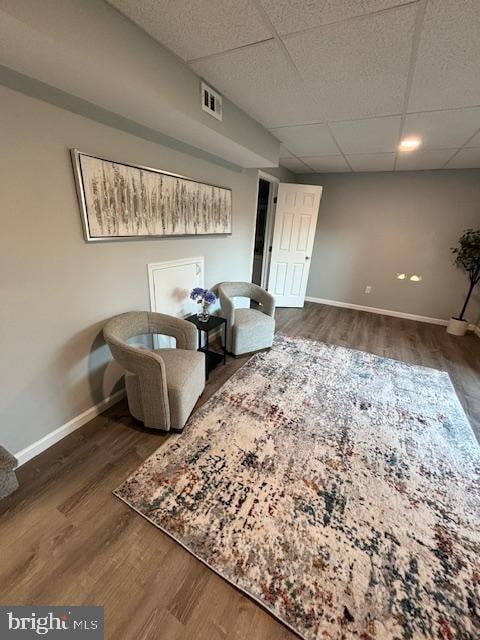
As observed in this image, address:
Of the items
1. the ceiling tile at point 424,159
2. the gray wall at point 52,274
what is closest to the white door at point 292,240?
the ceiling tile at point 424,159

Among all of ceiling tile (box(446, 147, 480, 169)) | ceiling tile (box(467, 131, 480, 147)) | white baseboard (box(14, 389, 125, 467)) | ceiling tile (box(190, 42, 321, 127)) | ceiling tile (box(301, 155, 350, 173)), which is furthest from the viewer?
ceiling tile (box(301, 155, 350, 173))

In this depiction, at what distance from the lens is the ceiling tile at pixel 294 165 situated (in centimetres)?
393

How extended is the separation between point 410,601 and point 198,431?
4.49 ft

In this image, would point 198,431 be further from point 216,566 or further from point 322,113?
point 322,113

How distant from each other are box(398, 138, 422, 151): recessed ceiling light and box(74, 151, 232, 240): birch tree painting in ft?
6.88

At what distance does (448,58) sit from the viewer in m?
1.43

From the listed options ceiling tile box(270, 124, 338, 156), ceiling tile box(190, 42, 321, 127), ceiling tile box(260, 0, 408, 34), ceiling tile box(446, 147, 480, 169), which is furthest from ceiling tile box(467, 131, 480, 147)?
ceiling tile box(260, 0, 408, 34)

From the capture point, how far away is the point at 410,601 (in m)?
1.10

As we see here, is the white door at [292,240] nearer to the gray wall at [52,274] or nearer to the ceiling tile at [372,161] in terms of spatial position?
the ceiling tile at [372,161]

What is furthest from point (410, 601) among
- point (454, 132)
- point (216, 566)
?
point (454, 132)

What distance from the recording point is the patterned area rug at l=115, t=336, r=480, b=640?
3.57 feet

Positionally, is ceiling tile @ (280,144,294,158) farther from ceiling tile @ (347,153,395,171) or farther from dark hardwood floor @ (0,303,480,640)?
dark hardwood floor @ (0,303,480,640)

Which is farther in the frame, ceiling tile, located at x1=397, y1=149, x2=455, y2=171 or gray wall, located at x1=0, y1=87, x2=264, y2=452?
ceiling tile, located at x1=397, y1=149, x2=455, y2=171

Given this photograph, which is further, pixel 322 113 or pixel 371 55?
pixel 322 113
